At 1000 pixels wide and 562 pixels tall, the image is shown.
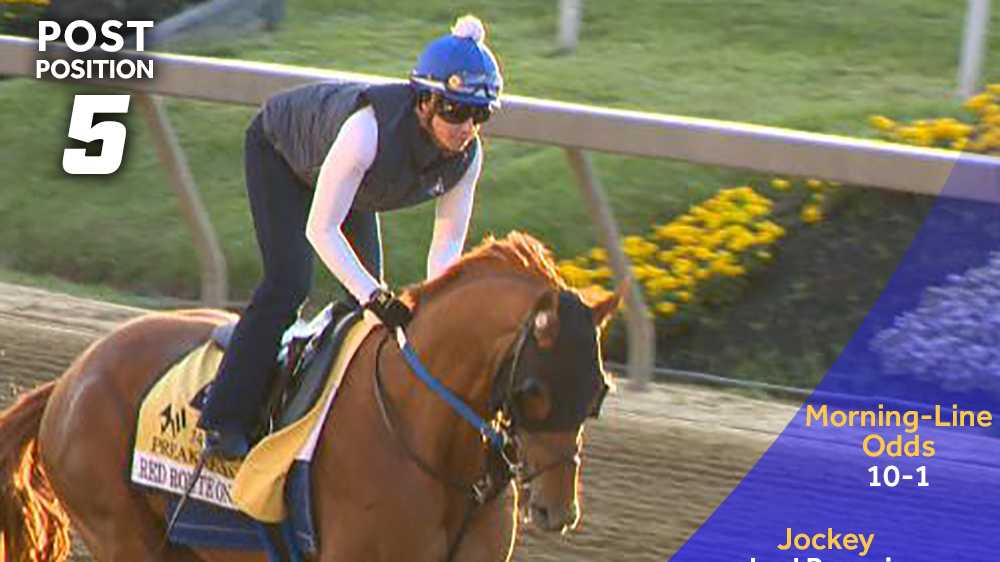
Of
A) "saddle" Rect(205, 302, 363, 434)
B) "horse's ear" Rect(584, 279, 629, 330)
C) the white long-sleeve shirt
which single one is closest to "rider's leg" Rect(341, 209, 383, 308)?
"saddle" Rect(205, 302, 363, 434)

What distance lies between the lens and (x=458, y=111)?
5863 mm

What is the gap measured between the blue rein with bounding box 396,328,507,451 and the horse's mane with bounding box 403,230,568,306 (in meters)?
0.12

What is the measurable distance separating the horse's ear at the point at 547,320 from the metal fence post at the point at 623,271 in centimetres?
228

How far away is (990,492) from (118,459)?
95.2 inches

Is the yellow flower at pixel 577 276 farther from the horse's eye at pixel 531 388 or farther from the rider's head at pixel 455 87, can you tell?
the horse's eye at pixel 531 388

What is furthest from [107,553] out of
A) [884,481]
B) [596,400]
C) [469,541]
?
[884,481]

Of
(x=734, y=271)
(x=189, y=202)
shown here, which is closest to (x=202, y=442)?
(x=734, y=271)

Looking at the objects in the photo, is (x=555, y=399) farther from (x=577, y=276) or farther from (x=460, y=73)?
(x=577, y=276)

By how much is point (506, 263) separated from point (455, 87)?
450 millimetres

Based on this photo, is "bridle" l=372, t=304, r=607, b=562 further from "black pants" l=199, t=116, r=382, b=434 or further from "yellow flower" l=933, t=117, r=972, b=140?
"yellow flower" l=933, t=117, r=972, b=140

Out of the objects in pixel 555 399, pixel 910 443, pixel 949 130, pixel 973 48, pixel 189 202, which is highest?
pixel 973 48

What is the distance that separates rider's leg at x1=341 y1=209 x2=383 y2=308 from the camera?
6.34 meters

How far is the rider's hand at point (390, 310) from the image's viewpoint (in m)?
5.79

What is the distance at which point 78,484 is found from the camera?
21.6 feet
